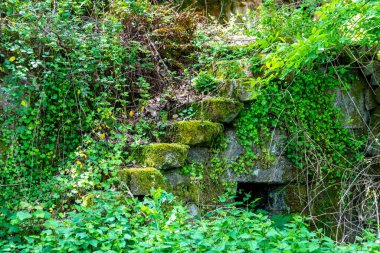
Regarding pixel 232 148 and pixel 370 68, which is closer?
pixel 232 148

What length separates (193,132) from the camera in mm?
4820

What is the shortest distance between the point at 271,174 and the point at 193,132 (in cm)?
120

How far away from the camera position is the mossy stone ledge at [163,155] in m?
4.46

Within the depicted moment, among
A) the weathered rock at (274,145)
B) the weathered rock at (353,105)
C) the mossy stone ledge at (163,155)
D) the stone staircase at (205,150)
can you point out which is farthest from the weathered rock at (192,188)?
the weathered rock at (353,105)

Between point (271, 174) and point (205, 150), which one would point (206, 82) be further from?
point (271, 174)

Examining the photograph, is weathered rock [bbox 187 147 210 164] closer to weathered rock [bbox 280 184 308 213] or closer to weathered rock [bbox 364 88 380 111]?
weathered rock [bbox 280 184 308 213]

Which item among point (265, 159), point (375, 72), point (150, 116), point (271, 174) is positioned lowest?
point (271, 174)

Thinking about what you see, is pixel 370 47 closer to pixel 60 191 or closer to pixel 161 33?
pixel 161 33

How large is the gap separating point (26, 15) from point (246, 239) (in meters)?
3.35

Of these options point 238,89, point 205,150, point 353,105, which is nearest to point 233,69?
point 238,89

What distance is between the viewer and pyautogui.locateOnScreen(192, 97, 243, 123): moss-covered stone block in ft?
16.6

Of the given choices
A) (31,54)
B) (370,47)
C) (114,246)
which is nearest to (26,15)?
(31,54)

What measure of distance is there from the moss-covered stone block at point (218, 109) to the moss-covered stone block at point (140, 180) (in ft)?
3.74

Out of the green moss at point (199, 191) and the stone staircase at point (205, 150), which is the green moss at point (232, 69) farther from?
the green moss at point (199, 191)
